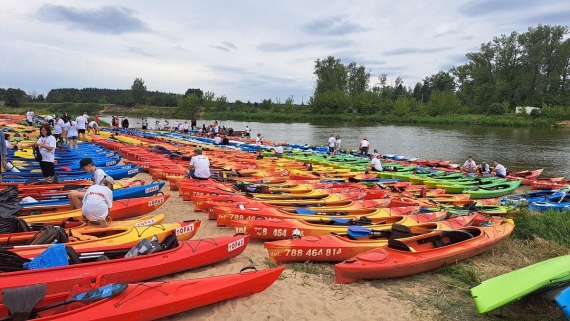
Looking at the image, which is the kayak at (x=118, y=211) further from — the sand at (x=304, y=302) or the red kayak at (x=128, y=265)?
the sand at (x=304, y=302)

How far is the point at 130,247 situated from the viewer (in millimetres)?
5023

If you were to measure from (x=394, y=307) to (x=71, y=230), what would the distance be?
4.80 m

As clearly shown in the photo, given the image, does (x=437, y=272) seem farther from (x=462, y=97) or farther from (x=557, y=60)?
(x=462, y=97)

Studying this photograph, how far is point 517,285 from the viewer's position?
159 inches

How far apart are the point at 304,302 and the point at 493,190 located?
38.5ft

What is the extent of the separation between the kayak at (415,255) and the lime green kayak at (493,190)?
690 cm

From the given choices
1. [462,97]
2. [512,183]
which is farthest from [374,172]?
[462,97]

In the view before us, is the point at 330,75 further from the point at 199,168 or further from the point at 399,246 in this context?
the point at 399,246

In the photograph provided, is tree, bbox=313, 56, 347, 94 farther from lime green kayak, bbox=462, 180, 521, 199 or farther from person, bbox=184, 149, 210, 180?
person, bbox=184, 149, 210, 180

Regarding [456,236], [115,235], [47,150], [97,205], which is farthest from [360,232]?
[47,150]

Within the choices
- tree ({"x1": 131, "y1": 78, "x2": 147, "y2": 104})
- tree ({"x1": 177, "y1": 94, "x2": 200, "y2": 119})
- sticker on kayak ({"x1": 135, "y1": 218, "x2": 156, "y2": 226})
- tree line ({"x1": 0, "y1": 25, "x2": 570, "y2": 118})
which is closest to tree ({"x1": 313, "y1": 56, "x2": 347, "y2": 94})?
tree line ({"x1": 0, "y1": 25, "x2": 570, "y2": 118})

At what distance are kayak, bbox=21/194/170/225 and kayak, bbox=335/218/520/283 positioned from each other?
14.8ft

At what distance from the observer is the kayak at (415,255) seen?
4.99 meters

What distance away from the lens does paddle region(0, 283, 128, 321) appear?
327 centimetres
